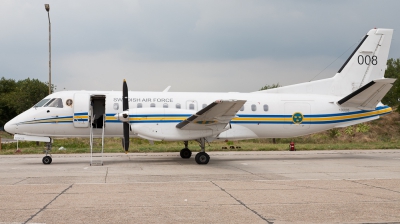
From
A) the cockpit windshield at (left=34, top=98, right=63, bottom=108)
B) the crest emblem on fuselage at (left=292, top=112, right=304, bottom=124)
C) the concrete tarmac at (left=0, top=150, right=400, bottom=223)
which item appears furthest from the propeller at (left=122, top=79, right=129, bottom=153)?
the crest emblem on fuselage at (left=292, top=112, right=304, bottom=124)

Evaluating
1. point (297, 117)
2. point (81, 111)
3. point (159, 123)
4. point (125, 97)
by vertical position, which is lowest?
point (159, 123)

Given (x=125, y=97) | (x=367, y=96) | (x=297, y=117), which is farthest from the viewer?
(x=297, y=117)

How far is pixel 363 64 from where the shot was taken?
21.1 metres

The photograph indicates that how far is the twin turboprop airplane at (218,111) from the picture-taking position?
17016 millimetres

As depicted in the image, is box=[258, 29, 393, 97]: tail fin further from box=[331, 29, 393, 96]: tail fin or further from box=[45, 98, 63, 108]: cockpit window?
box=[45, 98, 63, 108]: cockpit window

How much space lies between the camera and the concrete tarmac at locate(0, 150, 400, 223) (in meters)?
7.40

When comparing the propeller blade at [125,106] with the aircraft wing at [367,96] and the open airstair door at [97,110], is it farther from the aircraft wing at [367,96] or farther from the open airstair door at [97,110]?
the aircraft wing at [367,96]

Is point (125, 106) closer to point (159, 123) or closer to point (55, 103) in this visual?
point (159, 123)

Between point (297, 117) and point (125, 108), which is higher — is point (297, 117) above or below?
below

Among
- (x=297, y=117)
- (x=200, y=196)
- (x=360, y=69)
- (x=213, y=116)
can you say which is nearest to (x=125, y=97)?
(x=213, y=116)

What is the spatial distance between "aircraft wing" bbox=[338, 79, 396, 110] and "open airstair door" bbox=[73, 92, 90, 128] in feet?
38.5

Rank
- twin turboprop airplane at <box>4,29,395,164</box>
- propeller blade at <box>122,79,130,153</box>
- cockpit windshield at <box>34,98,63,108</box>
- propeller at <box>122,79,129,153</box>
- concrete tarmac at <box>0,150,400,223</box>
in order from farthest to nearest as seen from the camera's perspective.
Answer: cockpit windshield at <box>34,98,63,108</box>, propeller blade at <box>122,79,130,153</box>, propeller at <box>122,79,129,153</box>, twin turboprop airplane at <box>4,29,395,164</box>, concrete tarmac at <box>0,150,400,223</box>

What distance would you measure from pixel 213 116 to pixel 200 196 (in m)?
7.40

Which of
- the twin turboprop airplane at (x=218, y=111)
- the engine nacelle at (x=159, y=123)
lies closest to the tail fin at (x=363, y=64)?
the twin turboprop airplane at (x=218, y=111)
